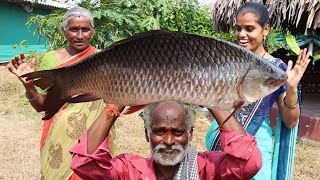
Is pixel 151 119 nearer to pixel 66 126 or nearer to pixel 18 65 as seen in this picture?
pixel 18 65

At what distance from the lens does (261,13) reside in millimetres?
2461

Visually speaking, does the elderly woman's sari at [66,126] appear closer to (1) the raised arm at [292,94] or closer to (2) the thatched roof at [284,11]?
(1) the raised arm at [292,94]

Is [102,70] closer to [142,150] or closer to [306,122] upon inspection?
[142,150]

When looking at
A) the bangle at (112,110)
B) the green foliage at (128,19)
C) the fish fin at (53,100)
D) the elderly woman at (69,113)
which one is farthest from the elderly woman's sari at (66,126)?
the green foliage at (128,19)

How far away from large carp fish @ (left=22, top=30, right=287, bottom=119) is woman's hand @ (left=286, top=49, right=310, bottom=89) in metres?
0.59

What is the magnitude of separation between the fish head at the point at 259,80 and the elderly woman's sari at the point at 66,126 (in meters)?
1.45

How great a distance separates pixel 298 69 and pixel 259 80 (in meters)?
0.65

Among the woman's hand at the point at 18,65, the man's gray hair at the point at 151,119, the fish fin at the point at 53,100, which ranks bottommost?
the man's gray hair at the point at 151,119

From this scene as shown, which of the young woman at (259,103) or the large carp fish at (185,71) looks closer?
the large carp fish at (185,71)

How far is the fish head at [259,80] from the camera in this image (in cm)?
160

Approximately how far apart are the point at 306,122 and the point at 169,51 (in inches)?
227

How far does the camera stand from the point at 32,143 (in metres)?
6.41

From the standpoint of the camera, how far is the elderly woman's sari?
2896 mm

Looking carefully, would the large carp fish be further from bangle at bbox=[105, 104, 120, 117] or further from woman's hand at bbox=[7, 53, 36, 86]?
woman's hand at bbox=[7, 53, 36, 86]
